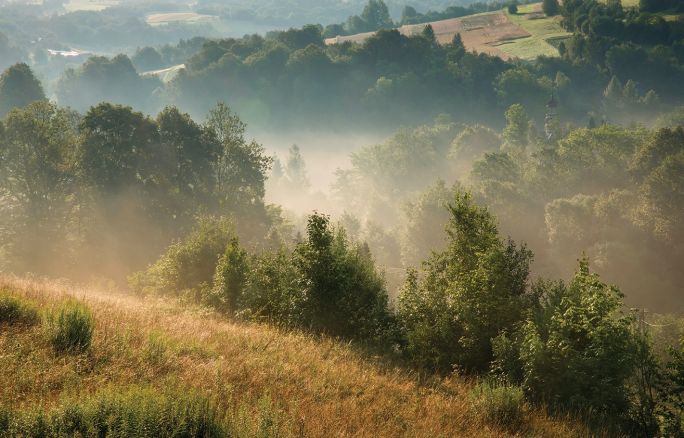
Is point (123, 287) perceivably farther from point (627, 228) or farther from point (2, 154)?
point (627, 228)

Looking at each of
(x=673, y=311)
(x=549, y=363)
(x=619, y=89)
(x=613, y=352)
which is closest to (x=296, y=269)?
(x=549, y=363)

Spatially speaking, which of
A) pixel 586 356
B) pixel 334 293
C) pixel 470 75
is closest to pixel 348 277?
pixel 334 293

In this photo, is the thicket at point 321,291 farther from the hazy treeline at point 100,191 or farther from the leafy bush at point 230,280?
the hazy treeline at point 100,191

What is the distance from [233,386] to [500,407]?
19.1ft

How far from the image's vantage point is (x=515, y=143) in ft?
422

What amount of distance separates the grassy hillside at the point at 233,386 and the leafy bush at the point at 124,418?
0.09 ft

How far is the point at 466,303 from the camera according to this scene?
1656 centimetres

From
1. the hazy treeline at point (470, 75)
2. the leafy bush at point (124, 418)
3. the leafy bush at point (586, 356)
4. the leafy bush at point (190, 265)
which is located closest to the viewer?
the leafy bush at point (124, 418)

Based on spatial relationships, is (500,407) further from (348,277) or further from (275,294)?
(275,294)

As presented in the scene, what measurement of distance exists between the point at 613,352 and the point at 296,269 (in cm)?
1053

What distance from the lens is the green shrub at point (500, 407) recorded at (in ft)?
40.2

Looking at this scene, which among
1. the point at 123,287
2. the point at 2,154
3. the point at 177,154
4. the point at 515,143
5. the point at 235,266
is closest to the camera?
the point at 235,266

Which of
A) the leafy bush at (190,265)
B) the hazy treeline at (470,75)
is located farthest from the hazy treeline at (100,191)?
the hazy treeline at (470,75)

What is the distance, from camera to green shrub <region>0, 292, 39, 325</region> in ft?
41.4
